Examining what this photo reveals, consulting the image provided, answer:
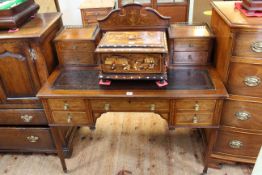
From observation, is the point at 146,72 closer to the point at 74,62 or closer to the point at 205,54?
the point at 205,54

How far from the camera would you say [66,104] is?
141 centimetres

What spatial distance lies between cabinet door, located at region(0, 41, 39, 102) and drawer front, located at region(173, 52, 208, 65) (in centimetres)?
94

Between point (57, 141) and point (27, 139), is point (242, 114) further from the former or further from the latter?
point (27, 139)

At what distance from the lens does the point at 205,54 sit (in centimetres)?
152

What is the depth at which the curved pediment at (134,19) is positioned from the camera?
1.51 metres

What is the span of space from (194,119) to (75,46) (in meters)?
0.90

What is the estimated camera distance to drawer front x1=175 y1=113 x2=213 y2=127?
4.56 feet

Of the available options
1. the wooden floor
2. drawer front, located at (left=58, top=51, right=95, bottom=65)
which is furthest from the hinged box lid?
the wooden floor

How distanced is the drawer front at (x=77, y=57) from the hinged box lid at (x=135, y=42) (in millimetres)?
206

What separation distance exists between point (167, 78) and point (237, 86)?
1.34 feet

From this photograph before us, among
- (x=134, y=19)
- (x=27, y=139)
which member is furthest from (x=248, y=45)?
(x=27, y=139)

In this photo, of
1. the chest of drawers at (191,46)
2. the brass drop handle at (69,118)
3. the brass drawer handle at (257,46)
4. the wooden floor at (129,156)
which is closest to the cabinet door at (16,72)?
the brass drop handle at (69,118)

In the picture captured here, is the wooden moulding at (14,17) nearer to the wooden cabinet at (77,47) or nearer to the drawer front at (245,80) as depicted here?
the wooden cabinet at (77,47)

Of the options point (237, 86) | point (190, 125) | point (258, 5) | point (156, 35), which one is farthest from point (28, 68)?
point (258, 5)
